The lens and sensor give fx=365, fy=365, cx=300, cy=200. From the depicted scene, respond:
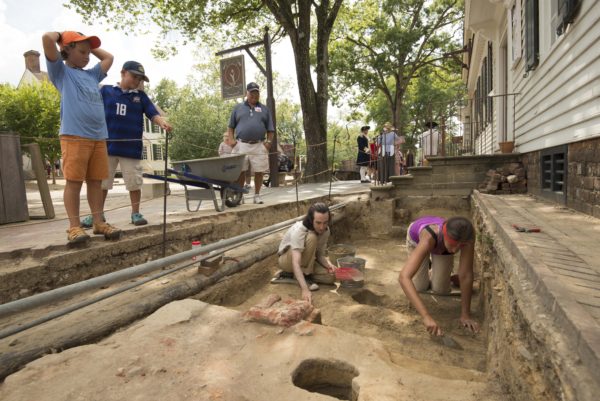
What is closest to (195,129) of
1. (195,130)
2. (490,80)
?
(195,130)

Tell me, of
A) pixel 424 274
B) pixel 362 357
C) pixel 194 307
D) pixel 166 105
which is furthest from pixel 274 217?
pixel 166 105

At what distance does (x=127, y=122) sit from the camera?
13.7ft

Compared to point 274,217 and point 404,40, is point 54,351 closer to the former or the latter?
point 274,217

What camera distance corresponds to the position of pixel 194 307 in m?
2.78

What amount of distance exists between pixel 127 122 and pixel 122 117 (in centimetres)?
7

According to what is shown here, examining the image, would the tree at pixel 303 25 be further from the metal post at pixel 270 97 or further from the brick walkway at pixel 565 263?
the brick walkway at pixel 565 263

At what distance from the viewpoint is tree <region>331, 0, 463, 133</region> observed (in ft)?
62.1

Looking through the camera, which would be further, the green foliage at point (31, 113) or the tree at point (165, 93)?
the tree at point (165, 93)

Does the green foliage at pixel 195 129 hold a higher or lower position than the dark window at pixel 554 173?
higher

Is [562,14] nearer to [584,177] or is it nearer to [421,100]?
[584,177]

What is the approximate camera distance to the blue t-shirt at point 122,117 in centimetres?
411

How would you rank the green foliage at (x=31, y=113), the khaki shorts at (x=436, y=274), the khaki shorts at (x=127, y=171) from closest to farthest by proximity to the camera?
1. the khaki shorts at (x=436, y=274)
2. the khaki shorts at (x=127, y=171)
3. the green foliage at (x=31, y=113)

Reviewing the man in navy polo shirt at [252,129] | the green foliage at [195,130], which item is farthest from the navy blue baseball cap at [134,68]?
the green foliage at [195,130]

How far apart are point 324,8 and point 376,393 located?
13.6 meters
